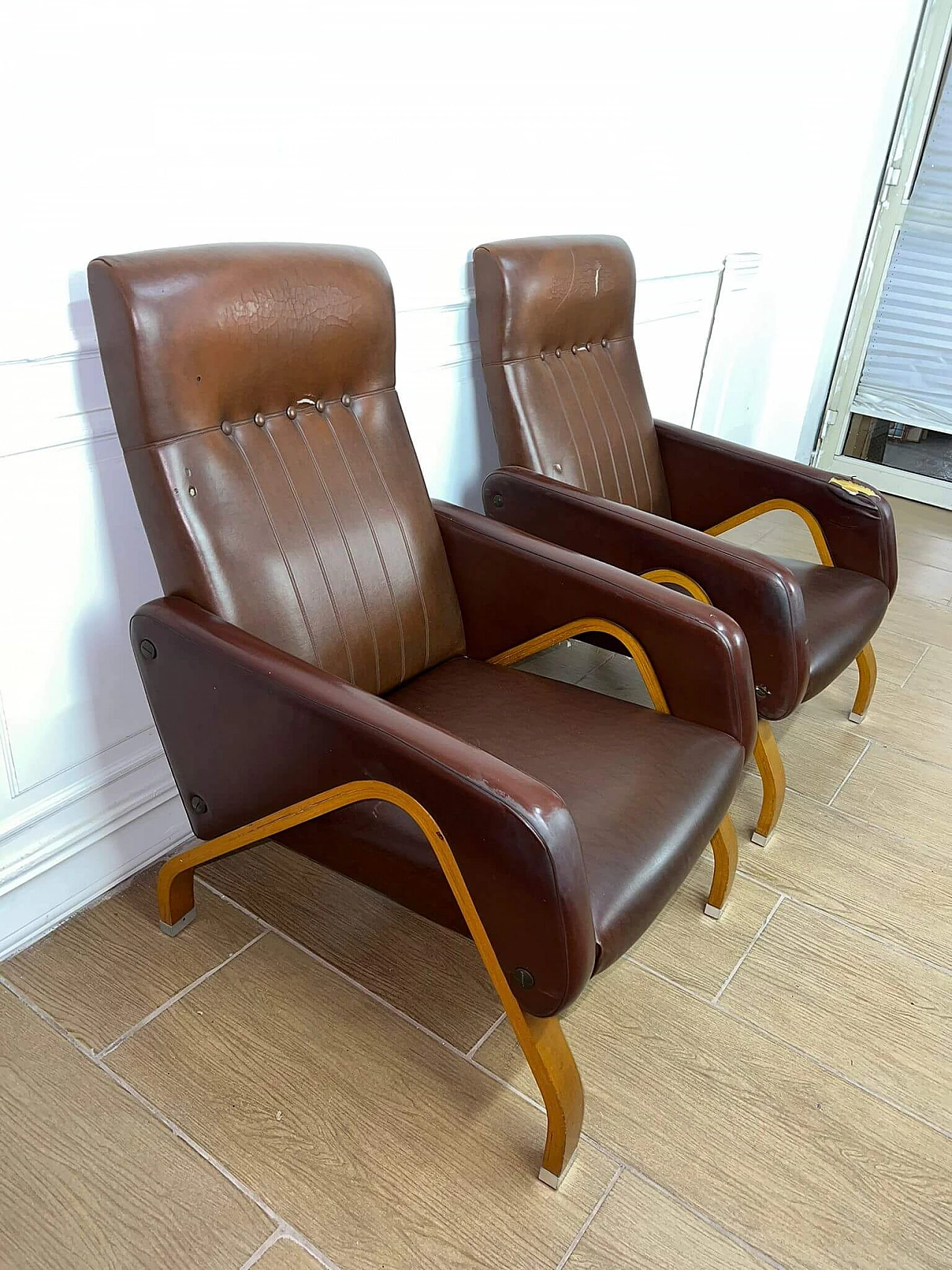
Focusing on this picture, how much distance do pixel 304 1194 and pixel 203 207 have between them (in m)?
1.29

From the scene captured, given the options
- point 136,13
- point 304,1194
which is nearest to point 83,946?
point 304,1194

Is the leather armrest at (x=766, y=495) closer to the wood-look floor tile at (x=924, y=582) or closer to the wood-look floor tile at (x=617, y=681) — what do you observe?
the wood-look floor tile at (x=617, y=681)

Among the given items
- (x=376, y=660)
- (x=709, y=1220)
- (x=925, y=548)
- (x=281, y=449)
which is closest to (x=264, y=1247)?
(x=709, y=1220)

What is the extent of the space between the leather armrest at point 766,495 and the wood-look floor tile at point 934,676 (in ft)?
1.54

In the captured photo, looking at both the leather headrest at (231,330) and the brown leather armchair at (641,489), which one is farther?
the brown leather armchair at (641,489)

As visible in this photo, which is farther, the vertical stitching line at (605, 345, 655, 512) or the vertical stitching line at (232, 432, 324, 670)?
the vertical stitching line at (605, 345, 655, 512)

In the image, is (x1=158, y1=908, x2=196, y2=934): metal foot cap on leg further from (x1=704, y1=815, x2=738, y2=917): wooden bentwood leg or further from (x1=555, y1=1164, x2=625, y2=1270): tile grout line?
(x1=704, y1=815, x2=738, y2=917): wooden bentwood leg

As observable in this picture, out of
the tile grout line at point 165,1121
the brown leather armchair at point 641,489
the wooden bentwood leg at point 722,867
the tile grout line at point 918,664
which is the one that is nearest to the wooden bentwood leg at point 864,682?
the brown leather armchair at point 641,489

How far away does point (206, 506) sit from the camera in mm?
1234

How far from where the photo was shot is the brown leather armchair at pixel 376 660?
1.05 meters

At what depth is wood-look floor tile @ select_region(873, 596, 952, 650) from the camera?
2.67 m

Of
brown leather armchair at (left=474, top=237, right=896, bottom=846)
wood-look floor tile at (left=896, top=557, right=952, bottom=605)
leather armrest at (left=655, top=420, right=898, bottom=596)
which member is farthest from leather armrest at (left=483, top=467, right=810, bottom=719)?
wood-look floor tile at (left=896, top=557, right=952, bottom=605)

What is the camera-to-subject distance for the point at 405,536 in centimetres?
150

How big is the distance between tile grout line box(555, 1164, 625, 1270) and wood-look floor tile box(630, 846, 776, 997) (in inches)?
13.7
